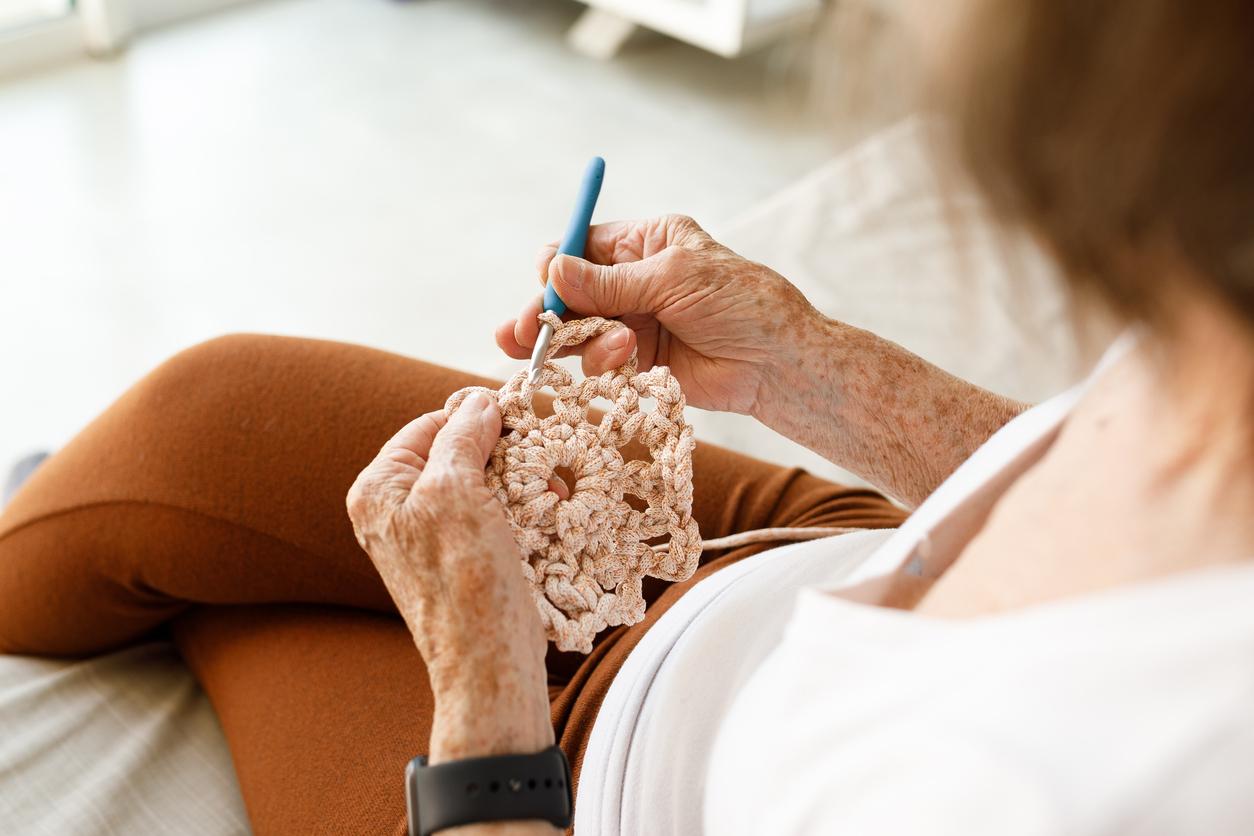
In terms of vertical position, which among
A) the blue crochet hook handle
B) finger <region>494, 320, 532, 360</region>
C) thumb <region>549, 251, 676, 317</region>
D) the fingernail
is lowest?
finger <region>494, 320, 532, 360</region>

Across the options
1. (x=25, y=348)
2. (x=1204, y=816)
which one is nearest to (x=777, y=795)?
(x=1204, y=816)

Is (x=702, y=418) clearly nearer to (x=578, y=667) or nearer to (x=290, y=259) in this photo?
(x=578, y=667)

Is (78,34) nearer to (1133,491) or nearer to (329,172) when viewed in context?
(329,172)

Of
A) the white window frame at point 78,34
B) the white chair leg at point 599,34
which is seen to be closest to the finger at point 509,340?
the white chair leg at point 599,34

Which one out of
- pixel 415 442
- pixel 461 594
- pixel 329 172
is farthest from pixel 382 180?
pixel 461 594

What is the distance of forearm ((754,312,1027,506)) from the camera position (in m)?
0.77

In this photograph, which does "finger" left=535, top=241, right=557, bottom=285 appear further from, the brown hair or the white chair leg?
the white chair leg

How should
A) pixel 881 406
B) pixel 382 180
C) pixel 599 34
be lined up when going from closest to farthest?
pixel 881 406 → pixel 382 180 → pixel 599 34

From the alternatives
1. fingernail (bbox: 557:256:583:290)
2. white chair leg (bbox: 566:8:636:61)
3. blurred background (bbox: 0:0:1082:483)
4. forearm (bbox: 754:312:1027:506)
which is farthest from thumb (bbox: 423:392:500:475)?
white chair leg (bbox: 566:8:636:61)

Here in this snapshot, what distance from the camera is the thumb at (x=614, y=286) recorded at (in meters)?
0.75

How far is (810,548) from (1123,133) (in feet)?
1.46

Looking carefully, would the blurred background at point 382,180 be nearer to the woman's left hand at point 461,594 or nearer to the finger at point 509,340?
the finger at point 509,340

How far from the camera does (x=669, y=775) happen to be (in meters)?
0.64

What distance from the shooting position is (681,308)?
0.77m
